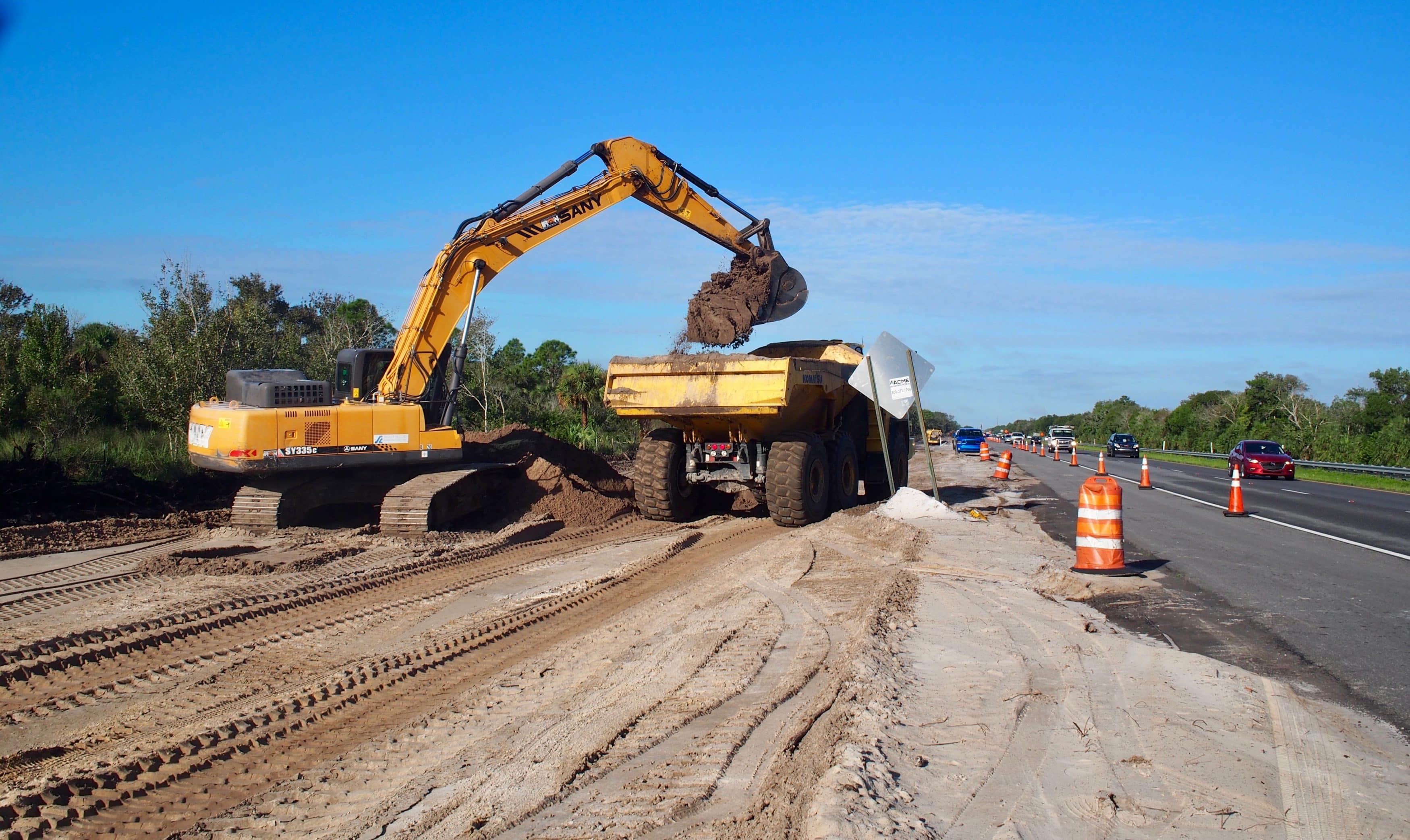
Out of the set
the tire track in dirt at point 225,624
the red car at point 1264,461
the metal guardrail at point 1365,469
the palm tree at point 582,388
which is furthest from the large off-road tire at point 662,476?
the metal guardrail at point 1365,469

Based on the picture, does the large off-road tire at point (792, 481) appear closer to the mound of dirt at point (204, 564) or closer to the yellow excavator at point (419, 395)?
the yellow excavator at point (419, 395)

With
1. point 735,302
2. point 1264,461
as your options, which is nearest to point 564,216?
point 735,302

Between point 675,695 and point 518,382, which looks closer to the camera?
point 675,695

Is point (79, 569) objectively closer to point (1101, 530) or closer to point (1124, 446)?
point (1101, 530)

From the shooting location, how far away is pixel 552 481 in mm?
14430

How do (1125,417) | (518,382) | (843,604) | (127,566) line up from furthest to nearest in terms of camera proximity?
(1125,417), (518,382), (127,566), (843,604)

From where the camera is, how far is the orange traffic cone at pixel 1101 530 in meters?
8.83

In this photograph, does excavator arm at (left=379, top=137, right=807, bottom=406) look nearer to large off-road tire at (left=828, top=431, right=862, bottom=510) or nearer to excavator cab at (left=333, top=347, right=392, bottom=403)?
excavator cab at (left=333, top=347, right=392, bottom=403)

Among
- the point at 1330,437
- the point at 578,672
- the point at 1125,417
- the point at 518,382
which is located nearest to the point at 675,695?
the point at 578,672

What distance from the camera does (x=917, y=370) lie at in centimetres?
1315

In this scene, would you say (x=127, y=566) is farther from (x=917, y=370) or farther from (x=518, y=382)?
(x=518, y=382)

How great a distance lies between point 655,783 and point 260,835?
1512 mm

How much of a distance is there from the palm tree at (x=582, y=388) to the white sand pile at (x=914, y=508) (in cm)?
1640

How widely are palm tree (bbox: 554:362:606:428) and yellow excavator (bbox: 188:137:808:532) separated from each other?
14432 millimetres
